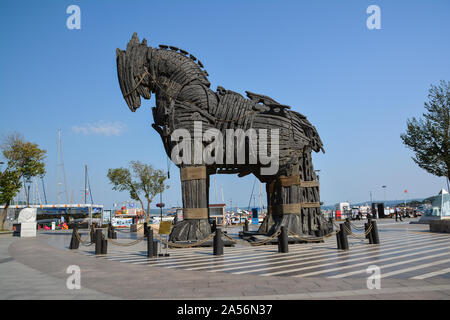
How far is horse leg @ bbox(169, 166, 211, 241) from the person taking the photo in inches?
451

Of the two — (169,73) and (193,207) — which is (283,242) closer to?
(193,207)

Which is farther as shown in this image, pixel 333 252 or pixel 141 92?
pixel 141 92

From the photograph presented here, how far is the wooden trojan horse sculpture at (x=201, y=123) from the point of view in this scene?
11.6 meters

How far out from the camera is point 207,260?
866 cm

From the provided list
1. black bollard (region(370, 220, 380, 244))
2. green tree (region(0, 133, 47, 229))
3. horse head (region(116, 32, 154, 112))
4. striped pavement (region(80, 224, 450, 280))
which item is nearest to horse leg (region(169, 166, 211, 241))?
striped pavement (region(80, 224, 450, 280))

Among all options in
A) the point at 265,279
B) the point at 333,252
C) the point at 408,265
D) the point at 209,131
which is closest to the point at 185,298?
the point at 265,279

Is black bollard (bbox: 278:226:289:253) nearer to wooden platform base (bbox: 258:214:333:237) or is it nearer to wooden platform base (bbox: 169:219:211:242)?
wooden platform base (bbox: 258:214:333:237)

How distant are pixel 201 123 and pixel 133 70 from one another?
320cm

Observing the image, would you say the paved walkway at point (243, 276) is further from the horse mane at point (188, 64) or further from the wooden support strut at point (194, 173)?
the horse mane at point (188, 64)

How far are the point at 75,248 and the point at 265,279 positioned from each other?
31.0 ft

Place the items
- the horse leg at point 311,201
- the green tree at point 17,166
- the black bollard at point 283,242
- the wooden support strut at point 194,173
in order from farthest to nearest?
the green tree at point 17,166
the horse leg at point 311,201
the wooden support strut at point 194,173
the black bollard at point 283,242

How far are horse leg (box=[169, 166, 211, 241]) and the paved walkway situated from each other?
5.72 feet

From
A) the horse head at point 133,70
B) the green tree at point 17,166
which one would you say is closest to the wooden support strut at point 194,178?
the horse head at point 133,70

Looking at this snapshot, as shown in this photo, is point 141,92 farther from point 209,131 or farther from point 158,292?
point 158,292
